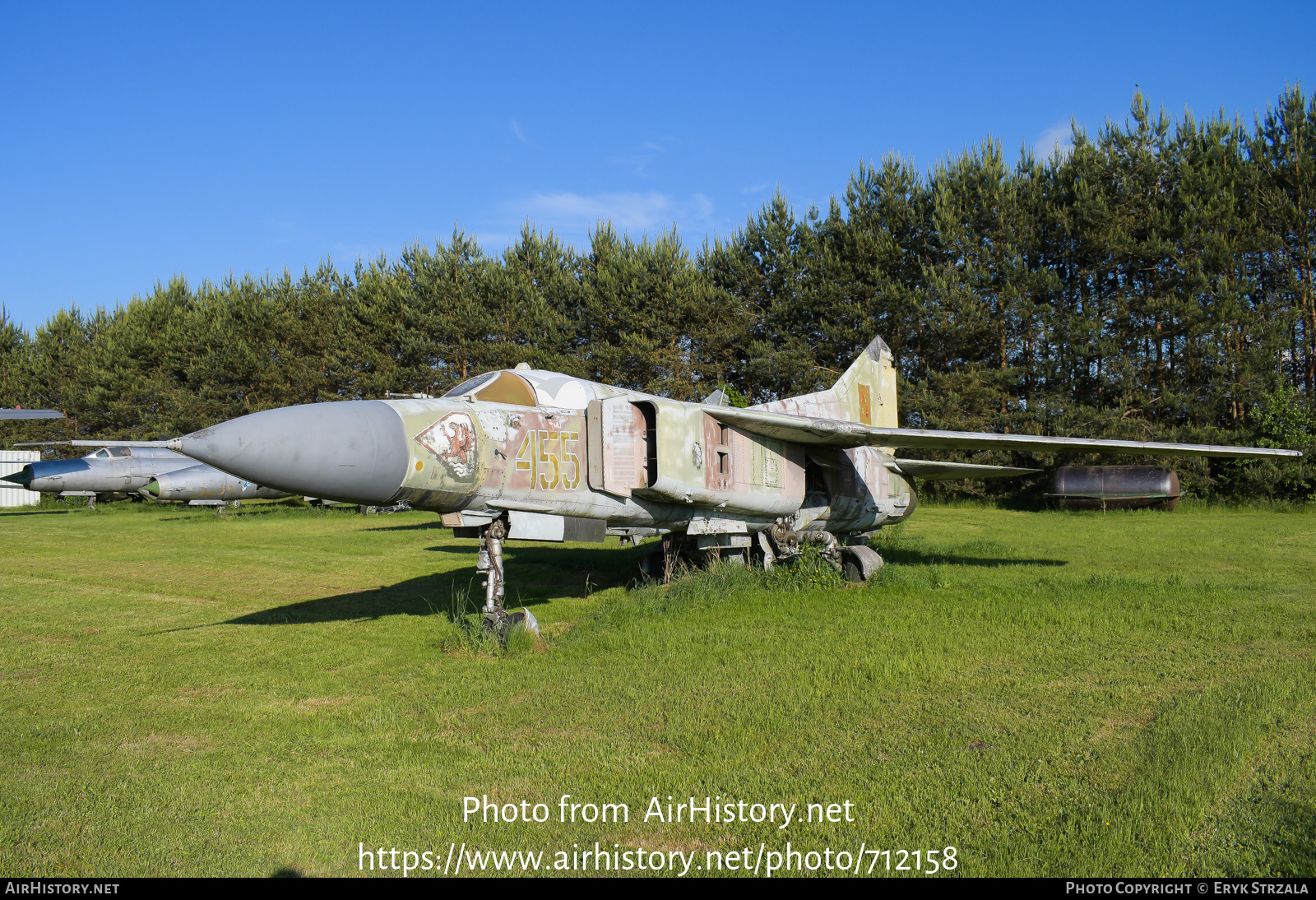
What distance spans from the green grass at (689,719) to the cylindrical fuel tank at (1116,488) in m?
11.4

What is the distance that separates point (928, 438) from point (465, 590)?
598 centimetres

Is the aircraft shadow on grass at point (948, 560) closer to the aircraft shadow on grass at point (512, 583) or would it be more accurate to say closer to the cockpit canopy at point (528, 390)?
the aircraft shadow on grass at point (512, 583)

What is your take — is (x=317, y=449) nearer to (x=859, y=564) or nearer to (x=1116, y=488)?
(x=859, y=564)

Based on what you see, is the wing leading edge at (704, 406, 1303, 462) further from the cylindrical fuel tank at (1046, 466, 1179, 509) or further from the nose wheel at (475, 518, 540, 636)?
the cylindrical fuel tank at (1046, 466, 1179, 509)

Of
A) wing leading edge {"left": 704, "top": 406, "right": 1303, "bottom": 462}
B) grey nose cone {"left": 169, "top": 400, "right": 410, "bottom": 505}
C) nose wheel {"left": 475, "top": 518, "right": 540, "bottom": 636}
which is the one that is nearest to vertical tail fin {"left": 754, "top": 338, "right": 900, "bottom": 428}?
wing leading edge {"left": 704, "top": 406, "right": 1303, "bottom": 462}

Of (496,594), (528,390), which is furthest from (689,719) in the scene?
(528,390)

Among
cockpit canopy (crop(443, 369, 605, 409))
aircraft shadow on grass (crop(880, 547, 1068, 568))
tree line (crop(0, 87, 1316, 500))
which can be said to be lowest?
aircraft shadow on grass (crop(880, 547, 1068, 568))

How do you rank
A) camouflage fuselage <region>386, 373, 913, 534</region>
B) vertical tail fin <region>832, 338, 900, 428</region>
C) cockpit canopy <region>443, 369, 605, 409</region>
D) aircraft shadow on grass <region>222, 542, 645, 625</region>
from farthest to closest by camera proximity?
vertical tail fin <region>832, 338, 900, 428</region> → aircraft shadow on grass <region>222, 542, 645, 625</region> → cockpit canopy <region>443, 369, 605, 409</region> → camouflage fuselage <region>386, 373, 913, 534</region>

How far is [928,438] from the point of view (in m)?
8.80

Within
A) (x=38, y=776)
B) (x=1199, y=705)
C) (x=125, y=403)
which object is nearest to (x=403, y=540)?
(x=38, y=776)

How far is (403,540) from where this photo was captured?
1752 cm

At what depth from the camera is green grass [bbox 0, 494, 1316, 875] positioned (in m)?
3.52

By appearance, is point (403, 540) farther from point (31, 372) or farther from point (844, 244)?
Result: point (31, 372)

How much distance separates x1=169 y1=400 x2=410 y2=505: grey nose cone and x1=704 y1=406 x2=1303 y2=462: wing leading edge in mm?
3825
